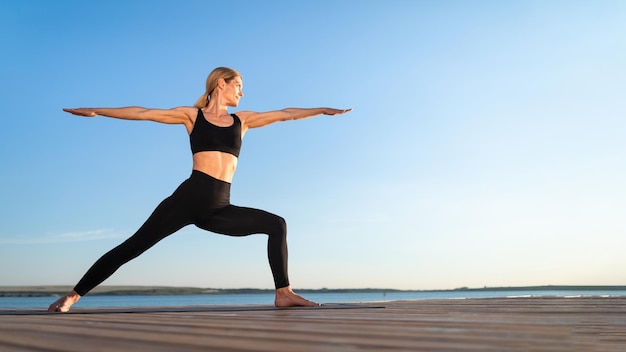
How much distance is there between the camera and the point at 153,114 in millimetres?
5992

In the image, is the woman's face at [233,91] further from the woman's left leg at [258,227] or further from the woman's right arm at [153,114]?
the woman's left leg at [258,227]

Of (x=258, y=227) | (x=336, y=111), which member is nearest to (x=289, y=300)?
(x=258, y=227)

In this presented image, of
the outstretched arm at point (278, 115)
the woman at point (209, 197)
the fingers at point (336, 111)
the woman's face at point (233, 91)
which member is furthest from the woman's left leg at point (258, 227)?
the fingers at point (336, 111)

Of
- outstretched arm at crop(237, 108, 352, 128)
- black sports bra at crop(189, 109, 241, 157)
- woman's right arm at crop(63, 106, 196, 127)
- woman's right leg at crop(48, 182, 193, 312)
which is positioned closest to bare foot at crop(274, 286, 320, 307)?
woman's right leg at crop(48, 182, 193, 312)

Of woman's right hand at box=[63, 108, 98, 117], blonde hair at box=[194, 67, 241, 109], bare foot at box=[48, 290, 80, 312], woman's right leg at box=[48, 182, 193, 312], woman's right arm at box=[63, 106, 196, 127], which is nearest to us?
bare foot at box=[48, 290, 80, 312]

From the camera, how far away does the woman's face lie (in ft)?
20.3

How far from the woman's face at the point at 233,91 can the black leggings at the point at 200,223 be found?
86 centimetres

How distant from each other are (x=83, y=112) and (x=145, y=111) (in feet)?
1.72

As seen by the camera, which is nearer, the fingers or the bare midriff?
the bare midriff

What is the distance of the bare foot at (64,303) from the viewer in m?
5.03

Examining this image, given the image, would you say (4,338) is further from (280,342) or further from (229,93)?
(229,93)

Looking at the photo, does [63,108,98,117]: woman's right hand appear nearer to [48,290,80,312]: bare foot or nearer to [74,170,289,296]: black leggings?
[74,170,289,296]: black leggings

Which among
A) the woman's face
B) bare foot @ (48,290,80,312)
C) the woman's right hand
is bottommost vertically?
bare foot @ (48,290,80,312)

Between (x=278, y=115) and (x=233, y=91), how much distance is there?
48 centimetres
